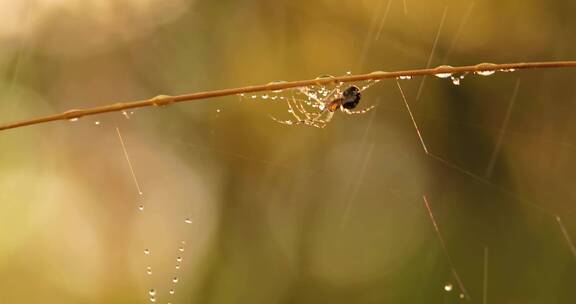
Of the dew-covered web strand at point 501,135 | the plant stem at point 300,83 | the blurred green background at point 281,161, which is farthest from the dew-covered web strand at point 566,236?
the plant stem at point 300,83

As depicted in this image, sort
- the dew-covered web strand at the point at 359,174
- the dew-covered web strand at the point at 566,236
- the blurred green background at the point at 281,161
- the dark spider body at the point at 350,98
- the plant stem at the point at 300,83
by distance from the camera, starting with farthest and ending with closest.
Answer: the dew-covered web strand at the point at 359,174
the blurred green background at the point at 281,161
the dew-covered web strand at the point at 566,236
the dark spider body at the point at 350,98
the plant stem at the point at 300,83

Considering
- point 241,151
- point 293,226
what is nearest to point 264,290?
point 293,226

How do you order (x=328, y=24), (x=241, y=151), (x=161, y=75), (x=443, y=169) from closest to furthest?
1. (x=443, y=169)
2. (x=328, y=24)
3. (x=241, y=151)
4. (x=161, y=75)

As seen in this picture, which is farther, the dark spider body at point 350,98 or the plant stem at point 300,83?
the dark spider body at point 350,98

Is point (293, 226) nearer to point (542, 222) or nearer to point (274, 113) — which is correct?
point (274, 113)

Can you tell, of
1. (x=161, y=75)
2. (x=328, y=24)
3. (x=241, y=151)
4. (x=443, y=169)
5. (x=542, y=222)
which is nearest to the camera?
(x=542, y=222)

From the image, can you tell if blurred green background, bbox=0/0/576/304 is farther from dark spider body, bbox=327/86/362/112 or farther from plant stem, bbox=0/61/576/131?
plant stem, bbox=0/61/576/131

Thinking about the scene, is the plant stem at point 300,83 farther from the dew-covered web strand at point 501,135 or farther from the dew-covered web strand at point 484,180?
the dew-covered web strand at point 501,135

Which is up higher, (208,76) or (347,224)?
(208,76)
